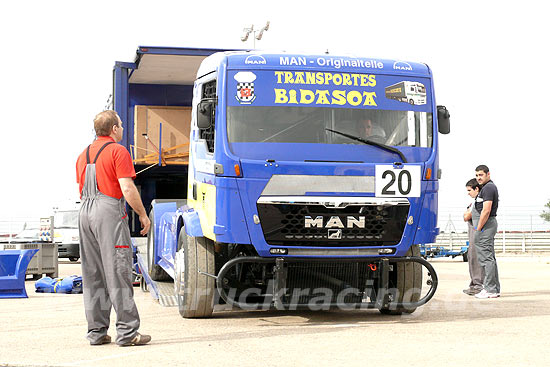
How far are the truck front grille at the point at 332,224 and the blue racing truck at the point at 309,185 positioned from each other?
0.03 feet

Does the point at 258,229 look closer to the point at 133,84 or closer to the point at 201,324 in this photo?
the point at 201,324

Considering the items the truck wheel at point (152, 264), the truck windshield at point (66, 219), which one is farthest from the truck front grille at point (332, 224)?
the truck windshield at point (66, 219)

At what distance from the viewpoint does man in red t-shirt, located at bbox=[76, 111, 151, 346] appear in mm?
7133

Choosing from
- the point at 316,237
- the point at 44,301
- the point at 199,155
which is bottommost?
the point at 44,301

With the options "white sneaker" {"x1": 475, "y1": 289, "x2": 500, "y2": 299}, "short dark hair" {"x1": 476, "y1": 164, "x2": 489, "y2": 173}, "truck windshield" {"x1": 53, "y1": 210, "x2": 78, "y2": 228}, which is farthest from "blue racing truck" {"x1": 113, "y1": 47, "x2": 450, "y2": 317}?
"truck windshield" {"x1": 53, "y1": 210, "x2": 78, "y2": 228}

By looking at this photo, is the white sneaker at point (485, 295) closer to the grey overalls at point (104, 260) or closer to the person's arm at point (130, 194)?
the grey overalls at point (104, 260)

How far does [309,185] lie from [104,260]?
235 centimetres

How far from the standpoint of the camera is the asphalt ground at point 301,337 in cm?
654

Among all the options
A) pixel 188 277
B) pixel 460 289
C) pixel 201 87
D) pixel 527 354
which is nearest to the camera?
pixel 527 354

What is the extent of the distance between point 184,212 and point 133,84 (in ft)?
15.4

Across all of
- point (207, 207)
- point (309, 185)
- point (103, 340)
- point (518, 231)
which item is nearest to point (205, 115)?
point (207, 207)

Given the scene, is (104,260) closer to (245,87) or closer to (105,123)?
(105,123)

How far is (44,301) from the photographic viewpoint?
1212 cm

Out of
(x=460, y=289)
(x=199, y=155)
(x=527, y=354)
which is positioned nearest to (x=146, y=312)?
(x=199, y=155)
